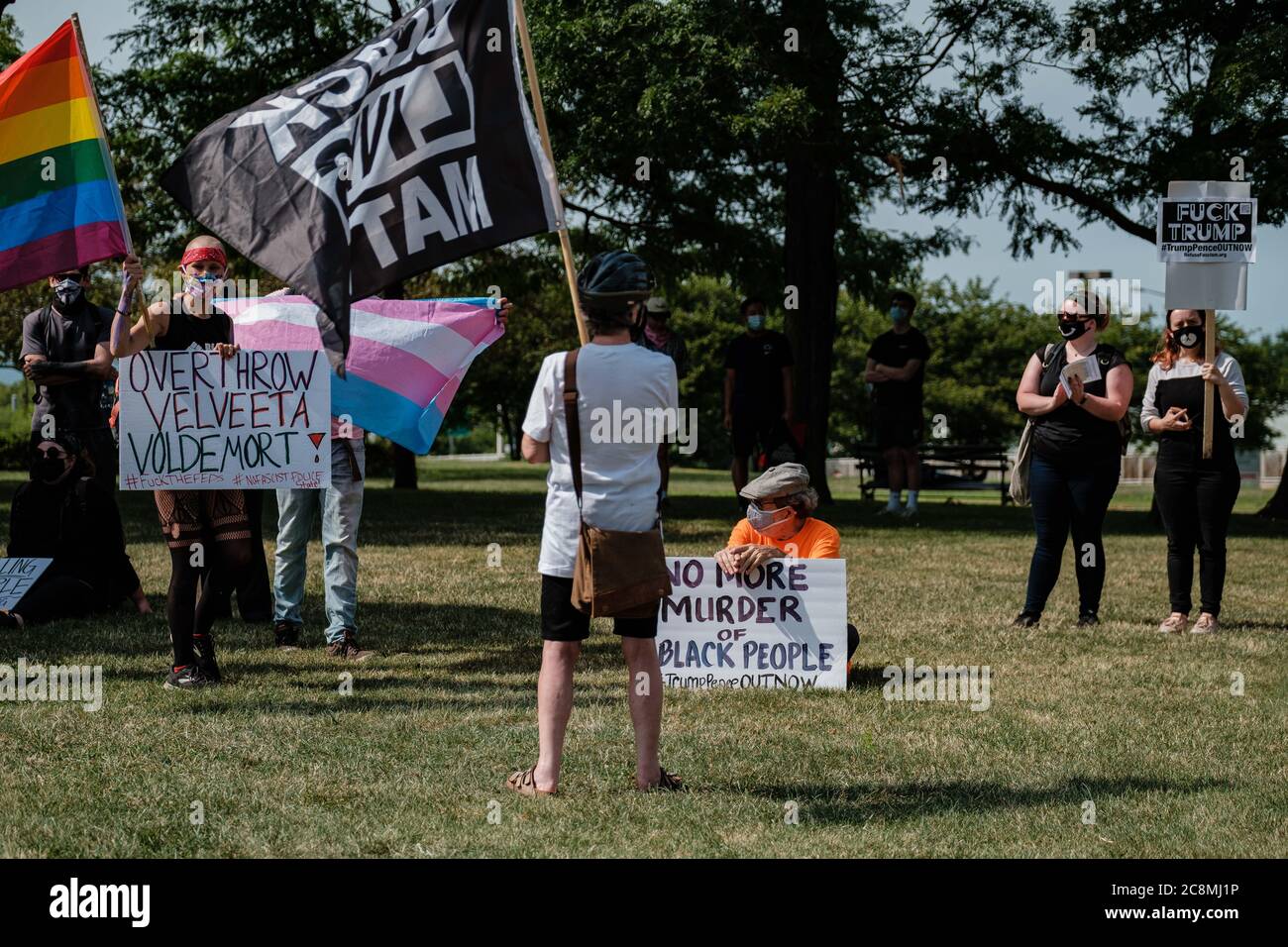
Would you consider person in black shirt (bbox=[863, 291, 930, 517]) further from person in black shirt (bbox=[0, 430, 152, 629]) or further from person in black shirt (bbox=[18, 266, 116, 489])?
person in black shirt (bbox=[0, 430, 152, 629])

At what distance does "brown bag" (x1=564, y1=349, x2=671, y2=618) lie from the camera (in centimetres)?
488

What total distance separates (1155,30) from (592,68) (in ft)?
23.4

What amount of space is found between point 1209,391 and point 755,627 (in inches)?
152

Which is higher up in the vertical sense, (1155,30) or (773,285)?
(1155,30)

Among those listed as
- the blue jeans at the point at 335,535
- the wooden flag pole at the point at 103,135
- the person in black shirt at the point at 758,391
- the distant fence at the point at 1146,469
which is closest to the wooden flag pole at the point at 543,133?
the wooden flag pole at the point at 103,135

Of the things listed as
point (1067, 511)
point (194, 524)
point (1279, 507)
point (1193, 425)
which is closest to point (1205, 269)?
point (1193, 425)

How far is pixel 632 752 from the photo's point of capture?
5.89 meters

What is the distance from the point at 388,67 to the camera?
5.98 meters

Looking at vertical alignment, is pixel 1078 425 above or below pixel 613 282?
below

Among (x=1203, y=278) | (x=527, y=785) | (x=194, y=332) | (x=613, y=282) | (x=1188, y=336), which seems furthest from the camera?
(x=1188, y=336)

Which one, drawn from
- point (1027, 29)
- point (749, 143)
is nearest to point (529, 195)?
point (749, 143)

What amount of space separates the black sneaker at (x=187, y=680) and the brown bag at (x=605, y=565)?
9.30ft

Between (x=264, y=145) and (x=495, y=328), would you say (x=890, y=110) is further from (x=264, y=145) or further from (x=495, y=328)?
(x=264, y=145)

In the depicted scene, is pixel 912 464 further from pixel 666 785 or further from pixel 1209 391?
pixel 666 785
